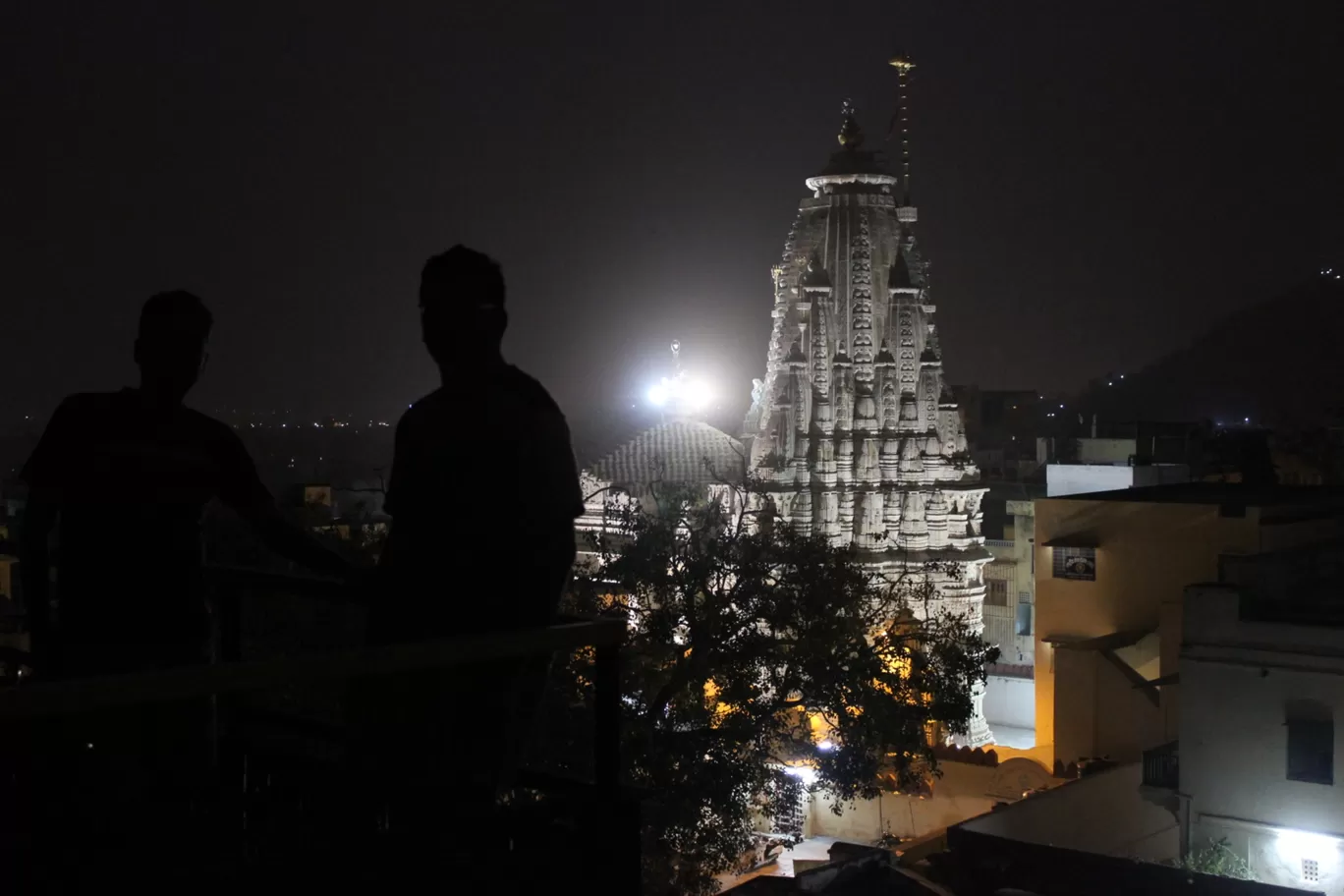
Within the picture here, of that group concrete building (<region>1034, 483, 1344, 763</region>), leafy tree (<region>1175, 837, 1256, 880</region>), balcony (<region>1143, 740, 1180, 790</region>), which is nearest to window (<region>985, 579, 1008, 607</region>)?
concrete building (<region>1034, 483, 1344, 763</region>)

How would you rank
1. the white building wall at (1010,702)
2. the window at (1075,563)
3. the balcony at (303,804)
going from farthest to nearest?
the white building wall at (1010,702) < the window at (1075,563) < the balcony at (303,804)

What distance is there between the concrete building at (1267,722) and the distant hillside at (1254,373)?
51.7 meters

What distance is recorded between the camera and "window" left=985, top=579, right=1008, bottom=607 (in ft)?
133

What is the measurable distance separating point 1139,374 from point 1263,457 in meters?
59.8

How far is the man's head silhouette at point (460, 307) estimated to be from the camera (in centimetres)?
420

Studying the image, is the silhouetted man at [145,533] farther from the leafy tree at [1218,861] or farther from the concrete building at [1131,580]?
the concrete building at [1131,580]

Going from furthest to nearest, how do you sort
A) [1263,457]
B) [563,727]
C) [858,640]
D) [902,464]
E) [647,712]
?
[902,464] < [1263,457] < [858,640] < [647,712] < [563,727]

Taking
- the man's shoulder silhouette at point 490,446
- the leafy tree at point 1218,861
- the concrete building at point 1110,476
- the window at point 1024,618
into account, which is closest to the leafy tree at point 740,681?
the leafy tree at point 1218,861

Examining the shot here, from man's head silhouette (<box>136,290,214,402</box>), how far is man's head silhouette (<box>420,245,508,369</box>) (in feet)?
2.41

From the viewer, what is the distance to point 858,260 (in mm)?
28969

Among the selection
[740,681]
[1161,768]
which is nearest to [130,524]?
[740,681]

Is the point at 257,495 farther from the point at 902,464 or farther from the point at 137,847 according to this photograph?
the point at 902,464

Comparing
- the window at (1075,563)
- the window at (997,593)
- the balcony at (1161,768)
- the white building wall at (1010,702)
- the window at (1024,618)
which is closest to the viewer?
the balcony at (1161,768)

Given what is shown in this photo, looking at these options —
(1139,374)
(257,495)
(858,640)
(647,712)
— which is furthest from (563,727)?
(1139,374)
